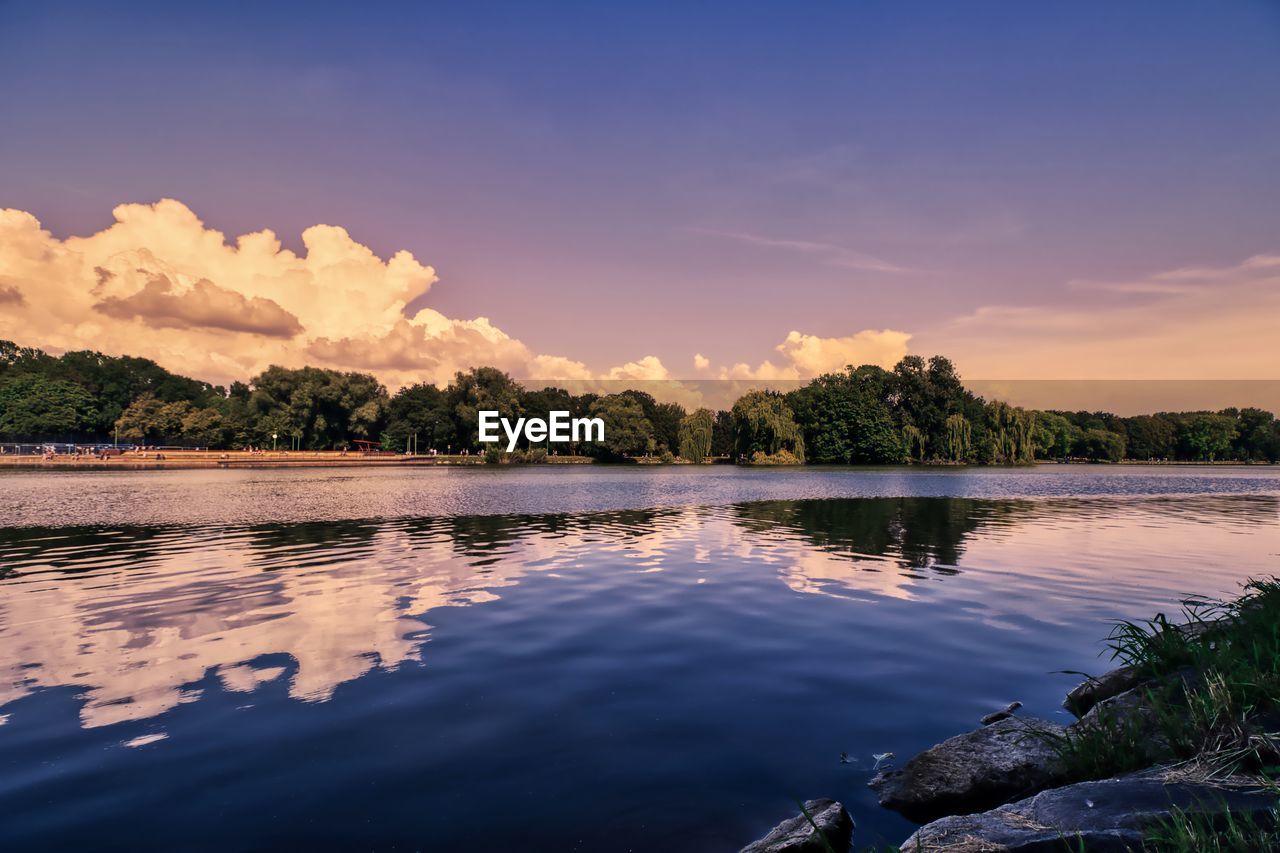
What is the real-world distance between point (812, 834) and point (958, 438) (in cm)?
12745

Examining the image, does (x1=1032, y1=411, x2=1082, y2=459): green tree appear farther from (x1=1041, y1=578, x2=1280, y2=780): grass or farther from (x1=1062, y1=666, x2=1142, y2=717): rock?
(x1=1041, y1=578, x2=1280, y2=780): grass

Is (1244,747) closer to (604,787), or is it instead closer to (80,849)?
(604,787)

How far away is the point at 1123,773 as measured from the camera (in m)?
5.66

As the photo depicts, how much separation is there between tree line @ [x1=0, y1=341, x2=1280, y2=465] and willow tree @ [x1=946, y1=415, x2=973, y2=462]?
245mm

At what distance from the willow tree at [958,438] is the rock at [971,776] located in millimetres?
124604

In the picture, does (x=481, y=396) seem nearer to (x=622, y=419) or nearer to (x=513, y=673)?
(x=622, y=419)

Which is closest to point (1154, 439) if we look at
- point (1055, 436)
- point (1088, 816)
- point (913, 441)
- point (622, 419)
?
point (1055, 436)

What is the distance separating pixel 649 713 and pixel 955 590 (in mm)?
10608

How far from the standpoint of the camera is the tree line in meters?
121

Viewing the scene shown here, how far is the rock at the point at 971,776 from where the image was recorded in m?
6.23

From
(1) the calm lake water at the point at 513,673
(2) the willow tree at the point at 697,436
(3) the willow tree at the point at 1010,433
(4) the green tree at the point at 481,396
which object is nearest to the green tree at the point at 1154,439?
(3) the willow tree at the point at 1010,433

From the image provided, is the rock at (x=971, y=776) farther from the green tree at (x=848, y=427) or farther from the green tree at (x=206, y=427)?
the green tree at (x=206, y=427)

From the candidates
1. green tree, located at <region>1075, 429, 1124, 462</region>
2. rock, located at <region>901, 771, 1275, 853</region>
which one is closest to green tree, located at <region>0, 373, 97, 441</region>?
rock, located at <region>901, 771, 1275, 853</region>

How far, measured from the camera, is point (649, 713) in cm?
862
